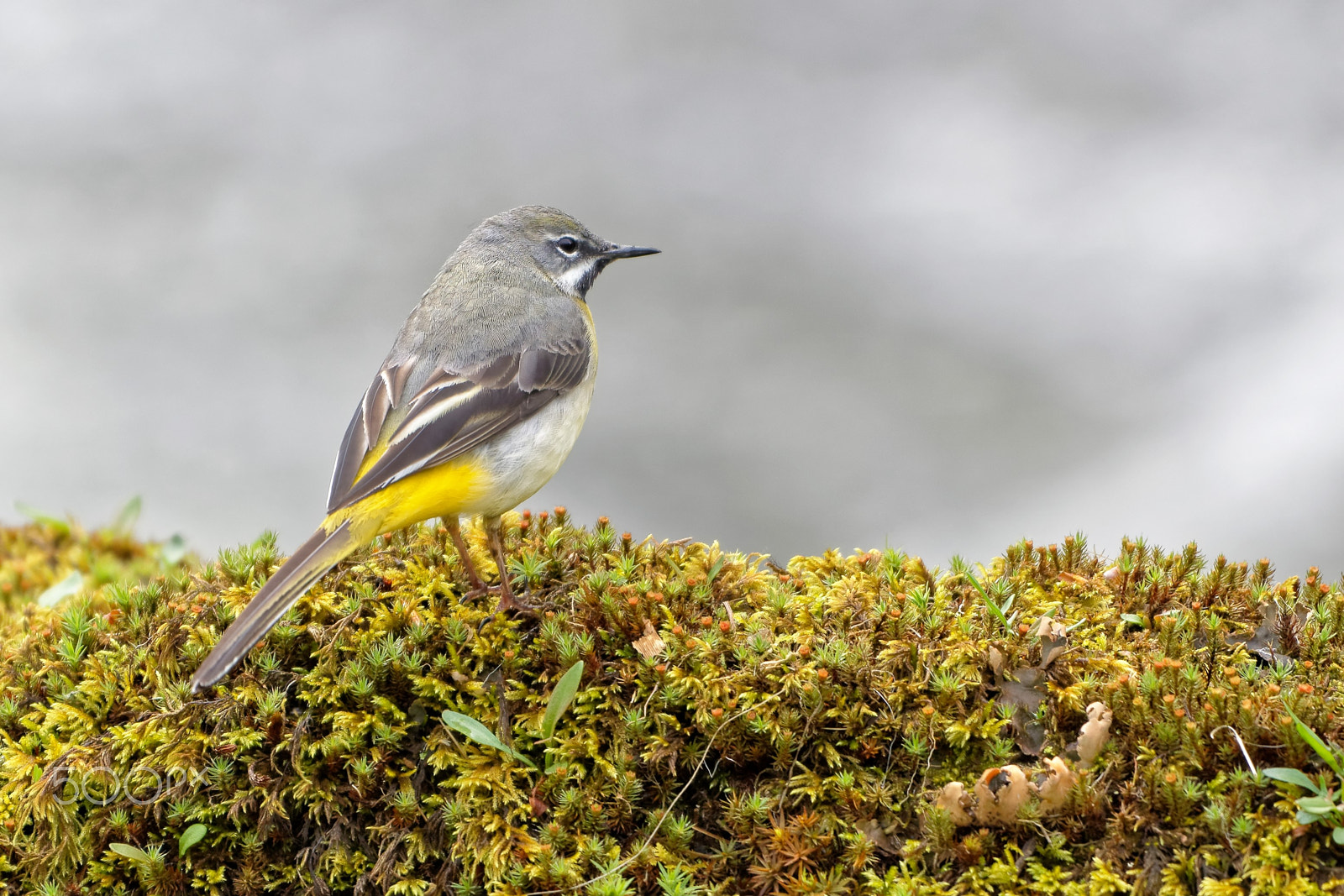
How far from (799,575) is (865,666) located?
1.28m

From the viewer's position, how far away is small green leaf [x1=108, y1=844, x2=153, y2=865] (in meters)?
4.29

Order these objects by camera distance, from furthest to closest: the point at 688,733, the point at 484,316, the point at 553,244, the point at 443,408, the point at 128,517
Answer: the point at 128,517
the point at 553,244
the point at 484,316
the point at 443,408
the point at 688,733

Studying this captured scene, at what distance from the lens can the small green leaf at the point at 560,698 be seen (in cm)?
416

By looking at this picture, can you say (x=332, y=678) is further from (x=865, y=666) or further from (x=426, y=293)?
(x=426, y=293)

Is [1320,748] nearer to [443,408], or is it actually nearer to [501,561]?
[501,561]

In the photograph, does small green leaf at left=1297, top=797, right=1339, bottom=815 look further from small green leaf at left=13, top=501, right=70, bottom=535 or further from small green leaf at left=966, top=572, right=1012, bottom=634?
small green leaf at left=13, top=501, right=70, bottom=535

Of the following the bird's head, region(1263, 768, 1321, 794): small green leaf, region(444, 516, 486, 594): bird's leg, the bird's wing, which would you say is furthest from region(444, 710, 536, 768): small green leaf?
the bird's head

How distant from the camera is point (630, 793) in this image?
413 centimetres

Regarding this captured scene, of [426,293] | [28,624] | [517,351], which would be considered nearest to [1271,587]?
[517,351]

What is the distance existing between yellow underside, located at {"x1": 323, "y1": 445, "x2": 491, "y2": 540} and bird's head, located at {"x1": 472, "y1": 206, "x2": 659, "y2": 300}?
2.32m

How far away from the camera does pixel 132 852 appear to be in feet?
14.1

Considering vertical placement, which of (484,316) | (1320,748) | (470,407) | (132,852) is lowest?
(132,852)

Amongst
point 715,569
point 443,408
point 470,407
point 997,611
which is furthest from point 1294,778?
point 443,408

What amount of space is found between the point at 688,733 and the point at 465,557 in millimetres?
1732
